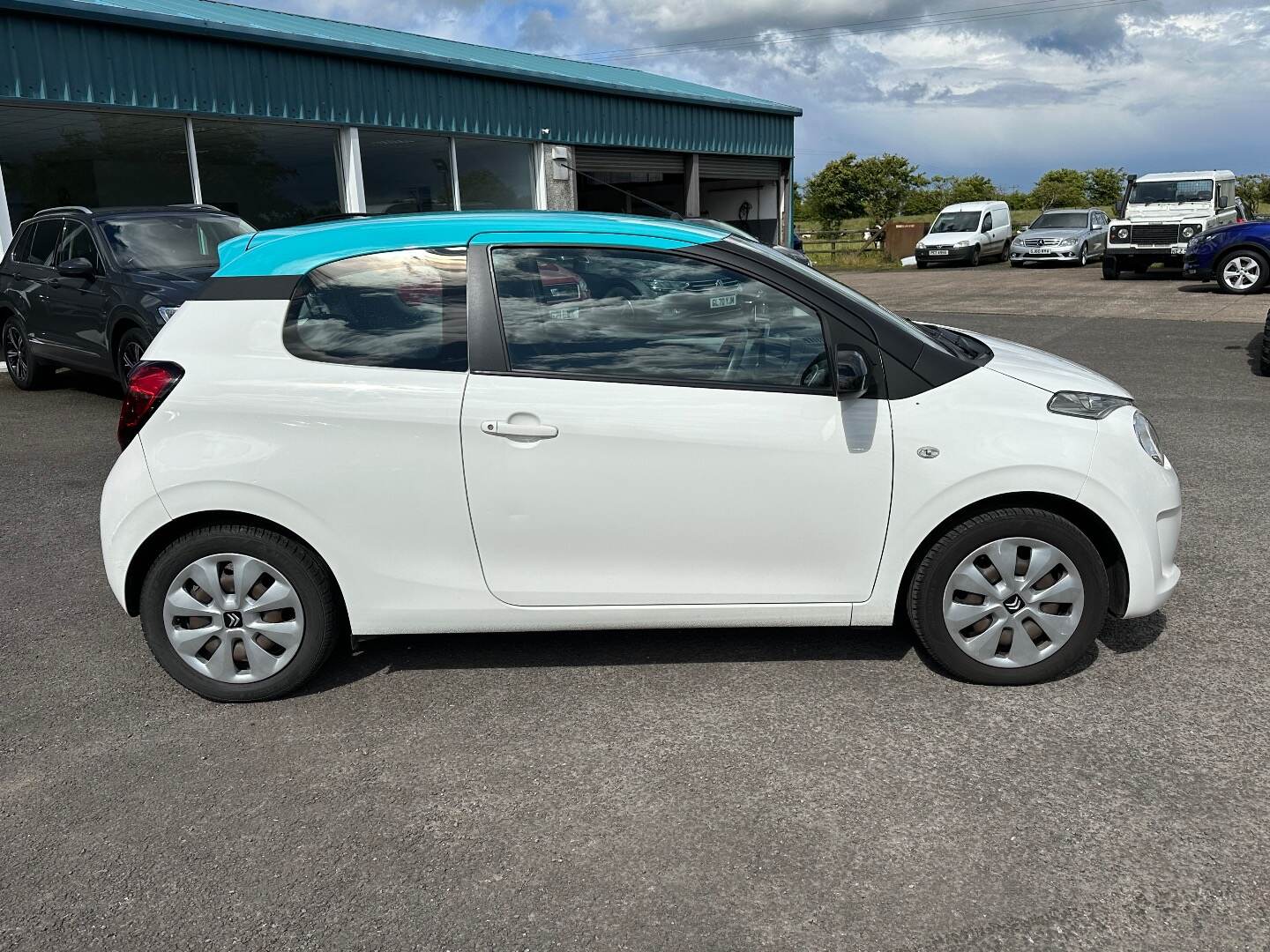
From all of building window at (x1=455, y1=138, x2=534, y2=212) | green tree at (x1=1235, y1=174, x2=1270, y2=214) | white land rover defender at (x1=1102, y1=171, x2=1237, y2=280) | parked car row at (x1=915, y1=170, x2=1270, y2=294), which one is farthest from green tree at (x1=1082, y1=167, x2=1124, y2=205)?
building window at (x1=455, y1=138, x2=534, y2=212)

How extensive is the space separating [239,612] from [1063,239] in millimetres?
29498

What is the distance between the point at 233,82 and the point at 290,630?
13.3 meters

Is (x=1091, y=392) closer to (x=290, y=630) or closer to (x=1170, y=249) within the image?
(x=290, y=630)

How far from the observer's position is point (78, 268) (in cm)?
921

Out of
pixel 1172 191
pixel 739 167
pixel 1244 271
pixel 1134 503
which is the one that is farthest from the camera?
pixel 739 167

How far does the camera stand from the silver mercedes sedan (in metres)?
29.1

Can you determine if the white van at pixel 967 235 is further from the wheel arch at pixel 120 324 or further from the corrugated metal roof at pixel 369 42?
the wheel arch at pixel 120 324

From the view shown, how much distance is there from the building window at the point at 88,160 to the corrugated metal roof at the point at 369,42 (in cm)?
127

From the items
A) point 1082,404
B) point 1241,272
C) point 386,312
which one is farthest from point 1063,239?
point 386,312

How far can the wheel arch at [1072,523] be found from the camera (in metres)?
3.69

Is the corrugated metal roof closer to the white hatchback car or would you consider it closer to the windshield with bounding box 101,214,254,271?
the windshield with bounding box 101,214,254,271

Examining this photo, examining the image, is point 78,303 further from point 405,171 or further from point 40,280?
point 405,171

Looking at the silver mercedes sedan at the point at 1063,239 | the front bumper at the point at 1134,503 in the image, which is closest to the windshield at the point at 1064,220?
the silver mercedes sedan at the point at 1063,239

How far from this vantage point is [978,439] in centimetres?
363
